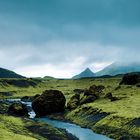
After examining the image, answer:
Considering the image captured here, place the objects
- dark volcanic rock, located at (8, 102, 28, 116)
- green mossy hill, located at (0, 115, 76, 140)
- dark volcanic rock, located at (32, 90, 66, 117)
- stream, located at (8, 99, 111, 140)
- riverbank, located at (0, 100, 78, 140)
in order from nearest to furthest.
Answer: green mossy hill, located at (0, 115, 76, 140), riverbank, located at (0, 100, 78, 140), stream, located at (8, 99, 111, 140), dark volcanic rock, located at (8, 102, 28, 116), dark volcanic rock, located at (32, 90, 66, 117)

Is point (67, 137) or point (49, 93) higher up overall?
point (49, 93)

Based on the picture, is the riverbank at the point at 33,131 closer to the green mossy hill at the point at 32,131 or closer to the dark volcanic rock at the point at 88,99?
the green mossy hill at the point at 32,131

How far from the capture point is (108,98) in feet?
534

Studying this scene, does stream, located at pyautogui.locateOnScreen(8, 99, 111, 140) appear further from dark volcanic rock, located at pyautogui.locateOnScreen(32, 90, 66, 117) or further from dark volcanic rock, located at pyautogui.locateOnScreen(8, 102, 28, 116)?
dark volcanic rock, located at pyautogui.locateOnScreen(32, 90, 66, 117)

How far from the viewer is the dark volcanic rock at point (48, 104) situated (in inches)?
6166

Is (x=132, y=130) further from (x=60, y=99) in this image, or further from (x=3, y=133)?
(x=60, y=99)

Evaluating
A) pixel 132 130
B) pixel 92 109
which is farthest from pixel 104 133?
pixel 92 109

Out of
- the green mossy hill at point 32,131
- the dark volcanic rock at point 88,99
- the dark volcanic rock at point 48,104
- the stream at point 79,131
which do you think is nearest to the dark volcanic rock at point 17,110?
the dark volcanic rock at point 48,104

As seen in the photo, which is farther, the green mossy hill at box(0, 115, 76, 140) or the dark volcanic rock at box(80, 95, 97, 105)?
the dark volcanic rock at box(80, 95, 97, 105)

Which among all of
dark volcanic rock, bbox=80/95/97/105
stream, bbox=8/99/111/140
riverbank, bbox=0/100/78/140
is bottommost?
stream, bbox=8/99/111/140

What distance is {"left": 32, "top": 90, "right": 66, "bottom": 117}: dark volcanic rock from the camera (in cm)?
15662

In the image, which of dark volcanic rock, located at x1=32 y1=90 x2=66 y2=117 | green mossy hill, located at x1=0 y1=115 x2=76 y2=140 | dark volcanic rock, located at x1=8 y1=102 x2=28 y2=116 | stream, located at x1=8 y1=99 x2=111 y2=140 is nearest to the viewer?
green mossy hill, located at x1=0 y1=115 x2=76 y2=140

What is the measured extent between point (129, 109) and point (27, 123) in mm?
37264

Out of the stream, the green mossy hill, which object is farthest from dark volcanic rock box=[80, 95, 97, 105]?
the green mossy hill
